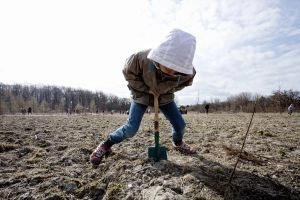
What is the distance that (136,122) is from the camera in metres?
3.91

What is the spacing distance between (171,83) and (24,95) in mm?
128225

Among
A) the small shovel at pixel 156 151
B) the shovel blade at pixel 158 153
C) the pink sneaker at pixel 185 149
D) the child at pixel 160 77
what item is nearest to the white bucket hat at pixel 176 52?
the child at pixel 160 77

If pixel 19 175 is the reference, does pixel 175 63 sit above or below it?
above

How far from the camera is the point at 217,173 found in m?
3.23

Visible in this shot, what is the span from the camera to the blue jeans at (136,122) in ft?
12.8

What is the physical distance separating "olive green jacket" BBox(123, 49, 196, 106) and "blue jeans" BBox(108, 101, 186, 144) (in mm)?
103

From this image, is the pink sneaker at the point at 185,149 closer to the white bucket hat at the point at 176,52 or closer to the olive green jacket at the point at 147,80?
the olive green jacket at the point at 147,80

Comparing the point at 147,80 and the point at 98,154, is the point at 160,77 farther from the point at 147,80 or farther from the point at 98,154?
the point at 98,154

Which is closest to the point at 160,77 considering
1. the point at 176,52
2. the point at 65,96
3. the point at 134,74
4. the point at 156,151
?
the point at 134,74

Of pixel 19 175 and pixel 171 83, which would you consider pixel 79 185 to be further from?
pixel 171 83

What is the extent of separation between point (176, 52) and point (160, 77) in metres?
0.59

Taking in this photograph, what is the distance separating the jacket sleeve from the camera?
12.5ft

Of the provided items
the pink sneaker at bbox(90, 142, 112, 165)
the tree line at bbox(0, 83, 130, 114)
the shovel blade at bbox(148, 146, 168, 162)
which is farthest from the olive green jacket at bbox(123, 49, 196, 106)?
the tree line at bbox(0, 83, 130, 114)

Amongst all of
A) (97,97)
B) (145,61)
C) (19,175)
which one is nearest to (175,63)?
(145,61)
